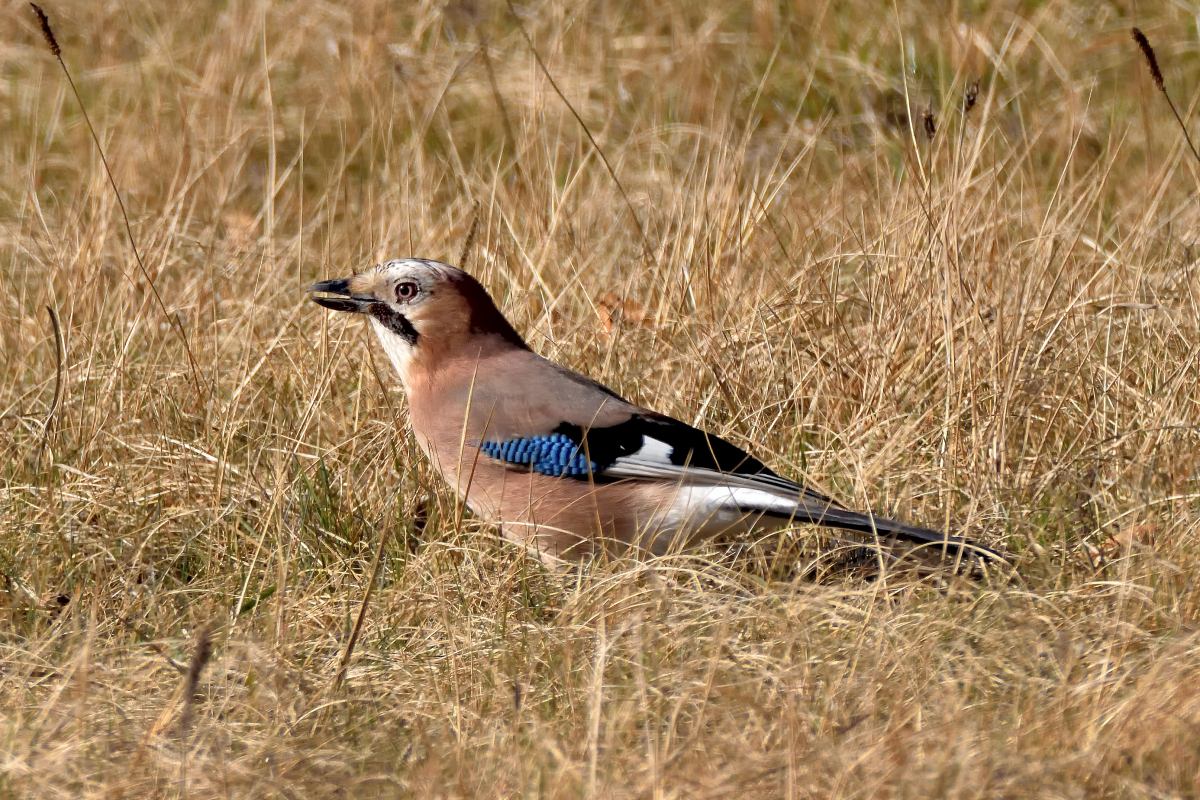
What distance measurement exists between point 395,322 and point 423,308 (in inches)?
4.2

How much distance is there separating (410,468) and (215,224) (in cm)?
213

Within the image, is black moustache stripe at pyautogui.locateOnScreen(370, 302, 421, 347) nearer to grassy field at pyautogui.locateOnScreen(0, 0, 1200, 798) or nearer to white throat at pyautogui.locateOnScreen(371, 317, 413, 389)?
white throat at pyautogui.locateOnScreen(371, 317, 413, 389)

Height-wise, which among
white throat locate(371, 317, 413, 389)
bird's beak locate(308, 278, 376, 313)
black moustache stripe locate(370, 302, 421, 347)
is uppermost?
bird's beak locate(308, 278, 376, 313)

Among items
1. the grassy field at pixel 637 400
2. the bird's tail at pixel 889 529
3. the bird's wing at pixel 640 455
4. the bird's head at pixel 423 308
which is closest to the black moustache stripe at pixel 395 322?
the bird's head at pixel 423 308

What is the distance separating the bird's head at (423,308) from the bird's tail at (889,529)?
105 cm

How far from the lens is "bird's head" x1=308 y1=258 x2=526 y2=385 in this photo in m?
4.69

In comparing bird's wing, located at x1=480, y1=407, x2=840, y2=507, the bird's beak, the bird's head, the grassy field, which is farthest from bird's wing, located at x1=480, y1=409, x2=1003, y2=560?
the bird's beak

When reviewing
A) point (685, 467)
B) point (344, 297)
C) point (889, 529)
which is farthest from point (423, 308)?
point (889, 529)

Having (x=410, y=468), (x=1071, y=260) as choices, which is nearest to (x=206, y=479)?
(x=410, y=468)

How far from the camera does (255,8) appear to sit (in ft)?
27.3

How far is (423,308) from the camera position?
4.71 meters

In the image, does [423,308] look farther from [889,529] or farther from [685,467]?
[889,529]

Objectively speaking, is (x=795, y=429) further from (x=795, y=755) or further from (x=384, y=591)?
(x=795, y=755)

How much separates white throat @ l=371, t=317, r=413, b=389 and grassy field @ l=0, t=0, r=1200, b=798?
0.16 meters
